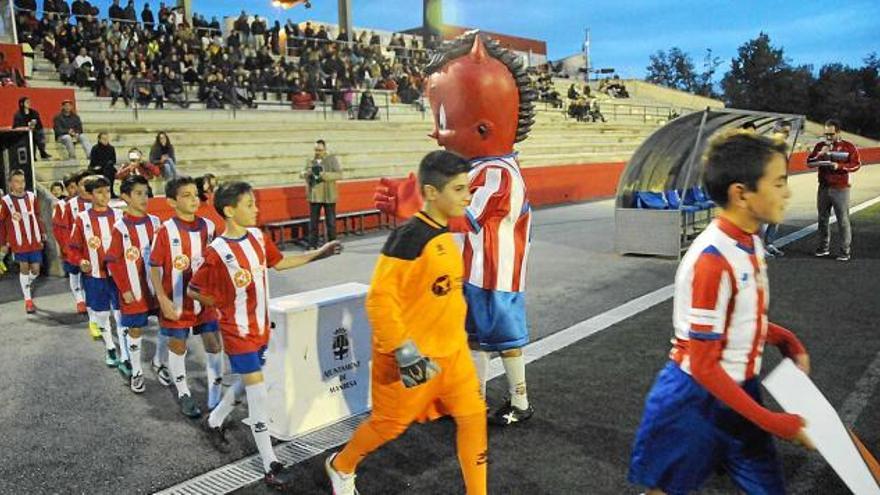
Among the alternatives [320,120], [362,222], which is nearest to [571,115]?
[320,120]

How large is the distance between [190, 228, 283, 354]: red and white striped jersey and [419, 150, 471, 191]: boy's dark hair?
137 centimetres

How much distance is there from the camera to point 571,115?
32.2 metres

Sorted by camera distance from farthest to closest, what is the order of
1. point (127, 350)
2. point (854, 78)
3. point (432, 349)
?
1. point (854, 78)
2. point (127, 350)
3. point (432, 349)

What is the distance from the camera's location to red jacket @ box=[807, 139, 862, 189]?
9406 millimetres

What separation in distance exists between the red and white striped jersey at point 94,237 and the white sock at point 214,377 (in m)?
2.06

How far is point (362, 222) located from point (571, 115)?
19492mm

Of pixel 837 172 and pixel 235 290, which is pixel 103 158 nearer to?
pixel 235 290

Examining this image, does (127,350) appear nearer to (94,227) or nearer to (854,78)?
(94,227)

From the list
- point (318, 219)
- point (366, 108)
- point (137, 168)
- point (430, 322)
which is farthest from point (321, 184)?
point (366, 108)

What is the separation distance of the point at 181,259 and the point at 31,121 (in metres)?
10.4

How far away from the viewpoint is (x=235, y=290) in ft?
12.7

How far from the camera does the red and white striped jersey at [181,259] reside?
15.4ft

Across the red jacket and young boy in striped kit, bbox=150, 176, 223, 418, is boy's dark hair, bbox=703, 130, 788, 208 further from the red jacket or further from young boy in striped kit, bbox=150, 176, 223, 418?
the red jacket

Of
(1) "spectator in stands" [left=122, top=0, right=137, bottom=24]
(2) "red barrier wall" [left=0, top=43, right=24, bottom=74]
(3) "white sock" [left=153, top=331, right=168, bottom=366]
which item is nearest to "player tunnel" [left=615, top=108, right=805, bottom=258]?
(3) "white sock" [left=153, top=331, right=168, bottom=366]
